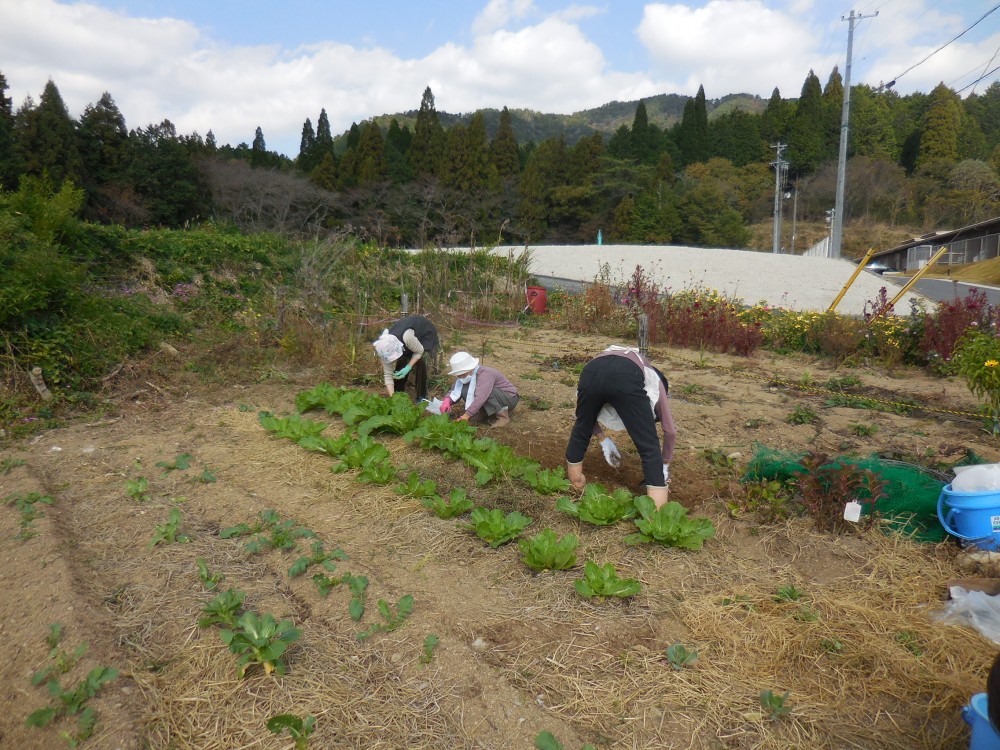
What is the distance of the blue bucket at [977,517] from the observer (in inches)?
121

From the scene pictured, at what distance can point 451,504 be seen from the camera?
3.76m

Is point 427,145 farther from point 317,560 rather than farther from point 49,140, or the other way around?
point 317,560

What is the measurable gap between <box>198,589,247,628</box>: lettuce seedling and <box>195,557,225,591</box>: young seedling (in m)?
0.25

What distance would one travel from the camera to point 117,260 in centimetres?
934

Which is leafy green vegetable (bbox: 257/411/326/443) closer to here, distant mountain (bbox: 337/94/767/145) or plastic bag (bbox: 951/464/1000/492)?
plastic bag (bbox: 951/464/1000/492)

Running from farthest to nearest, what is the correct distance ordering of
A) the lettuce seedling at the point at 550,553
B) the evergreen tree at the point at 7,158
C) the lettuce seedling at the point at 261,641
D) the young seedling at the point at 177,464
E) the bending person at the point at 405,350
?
the evergreen tree at the point at 7,158
the bending person at the point at 405,350
the young seedling at the point at 177,464
the lettuce seedling at the point at 550,553
the lettuce seedling at the point at 261,641

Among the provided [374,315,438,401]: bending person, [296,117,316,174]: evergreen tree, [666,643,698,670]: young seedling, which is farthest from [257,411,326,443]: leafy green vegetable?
[296,117,316,174]: evergreen tree

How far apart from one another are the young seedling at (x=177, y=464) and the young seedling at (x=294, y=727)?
9.90 feet

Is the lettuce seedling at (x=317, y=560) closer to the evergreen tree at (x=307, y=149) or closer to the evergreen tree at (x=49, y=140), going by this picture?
the evergreen tree at (x=49, y=140)

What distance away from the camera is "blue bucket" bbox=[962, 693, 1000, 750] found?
1.61 m

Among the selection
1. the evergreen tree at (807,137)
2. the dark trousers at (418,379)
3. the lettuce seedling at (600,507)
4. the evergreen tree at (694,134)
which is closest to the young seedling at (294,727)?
the lettuce seedling at (600,507)

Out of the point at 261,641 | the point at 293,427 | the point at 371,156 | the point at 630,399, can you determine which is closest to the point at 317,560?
the point at 261,641

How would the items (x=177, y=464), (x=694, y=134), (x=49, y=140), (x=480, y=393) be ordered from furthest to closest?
(x=694, y=134) < (x=49, y=140) < (x=480, y=393) < (x=177, y=464)

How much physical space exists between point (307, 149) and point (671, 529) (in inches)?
1495
